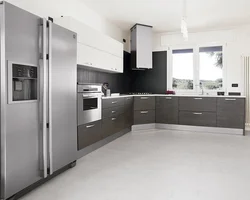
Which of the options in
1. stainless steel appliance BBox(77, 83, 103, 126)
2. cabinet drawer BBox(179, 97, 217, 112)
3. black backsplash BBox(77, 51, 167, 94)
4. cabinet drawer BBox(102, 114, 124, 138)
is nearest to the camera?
stainless steel appliance BBox(77, 83, 103, 126)

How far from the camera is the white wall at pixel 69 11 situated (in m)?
3.16

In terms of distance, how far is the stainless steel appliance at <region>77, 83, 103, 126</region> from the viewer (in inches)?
129

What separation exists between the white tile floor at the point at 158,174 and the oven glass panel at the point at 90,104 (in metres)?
0.74

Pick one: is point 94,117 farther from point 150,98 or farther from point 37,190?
point 150,98

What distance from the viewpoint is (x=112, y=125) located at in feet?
14.6

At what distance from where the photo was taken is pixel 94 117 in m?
3.70

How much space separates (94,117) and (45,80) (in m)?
1.49

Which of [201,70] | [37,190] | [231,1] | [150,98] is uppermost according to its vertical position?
[231,1]

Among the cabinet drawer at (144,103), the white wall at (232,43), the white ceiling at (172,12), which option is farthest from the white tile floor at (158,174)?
the white ceiling at (172,12)

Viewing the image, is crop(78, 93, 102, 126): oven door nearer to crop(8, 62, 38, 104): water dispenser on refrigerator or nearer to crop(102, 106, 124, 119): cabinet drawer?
crop(102, 106, 124, 119): cabinet drawer

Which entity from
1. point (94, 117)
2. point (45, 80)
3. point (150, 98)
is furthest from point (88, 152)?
point (150, 98)

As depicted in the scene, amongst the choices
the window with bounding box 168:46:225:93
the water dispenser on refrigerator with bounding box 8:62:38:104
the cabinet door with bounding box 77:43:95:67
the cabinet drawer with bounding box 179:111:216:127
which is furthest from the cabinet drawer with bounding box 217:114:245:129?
the water dispenser on refrigerator with bounding box 8:62:38:104

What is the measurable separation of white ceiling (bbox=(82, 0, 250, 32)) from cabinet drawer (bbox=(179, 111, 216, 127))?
222 centimetres

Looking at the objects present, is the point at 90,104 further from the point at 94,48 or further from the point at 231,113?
the point at 231,113
